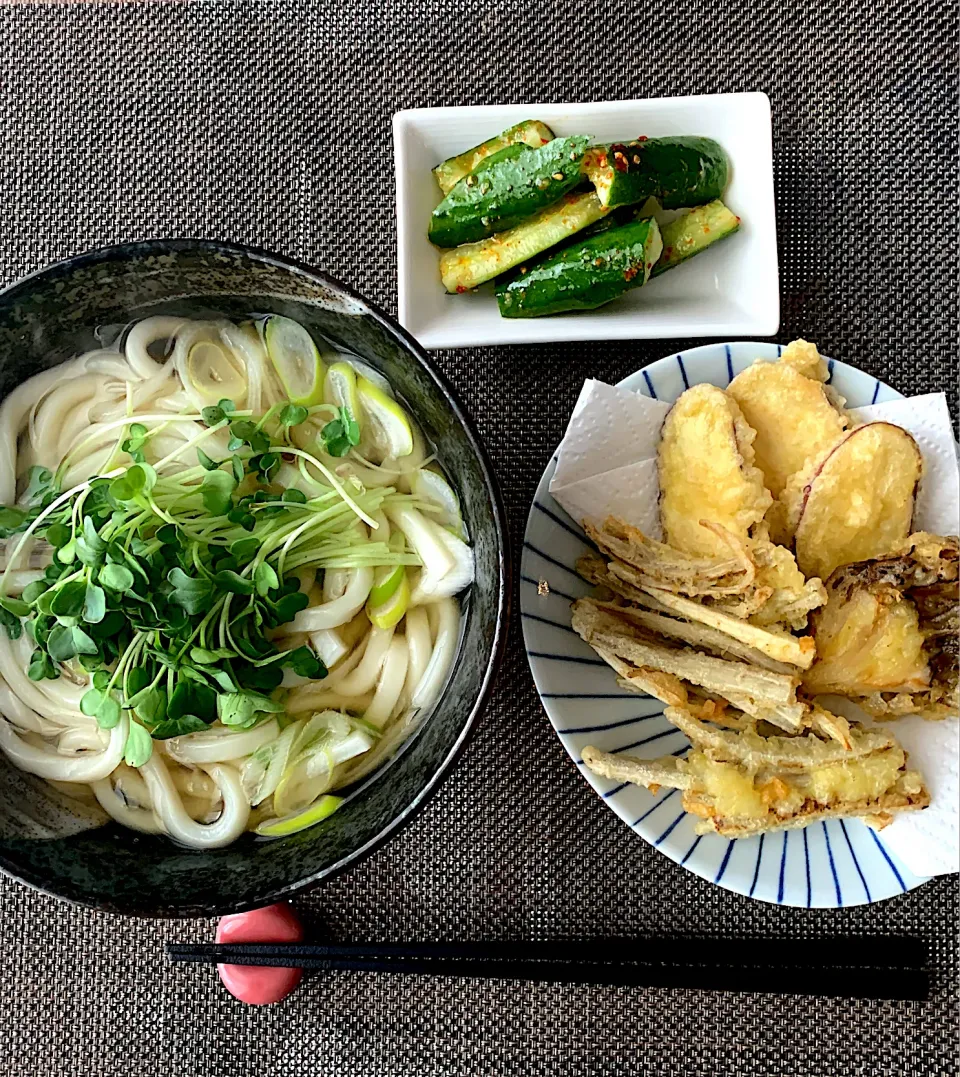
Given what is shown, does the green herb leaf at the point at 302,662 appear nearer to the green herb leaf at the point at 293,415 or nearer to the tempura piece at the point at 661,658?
the green herb leaf at the point at 293,415

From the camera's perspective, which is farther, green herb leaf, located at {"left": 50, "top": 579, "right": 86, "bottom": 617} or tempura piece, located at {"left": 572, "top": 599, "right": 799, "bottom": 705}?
tempura piece, located at {"left": 572, "top": 599, "right": 799, "bottom": 705}

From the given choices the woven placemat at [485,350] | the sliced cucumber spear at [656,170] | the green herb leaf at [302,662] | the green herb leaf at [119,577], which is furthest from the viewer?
the woven placemat at [485,350]

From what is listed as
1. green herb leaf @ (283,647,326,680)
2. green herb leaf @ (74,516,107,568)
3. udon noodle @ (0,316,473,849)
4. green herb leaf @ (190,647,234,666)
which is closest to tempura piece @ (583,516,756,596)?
udon noodle @ (0,316,473,849)

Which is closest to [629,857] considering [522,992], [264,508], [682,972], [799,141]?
[682,972]

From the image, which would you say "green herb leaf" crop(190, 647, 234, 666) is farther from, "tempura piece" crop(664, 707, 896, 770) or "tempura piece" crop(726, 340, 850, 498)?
"tempura piece" crop(726, 340, 850, 498)

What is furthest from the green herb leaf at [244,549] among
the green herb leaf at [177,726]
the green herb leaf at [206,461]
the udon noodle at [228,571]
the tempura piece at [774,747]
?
the tempura piece at [774,747]

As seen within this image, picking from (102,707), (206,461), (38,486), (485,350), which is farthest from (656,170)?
(102,707)

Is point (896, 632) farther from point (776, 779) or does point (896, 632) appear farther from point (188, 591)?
point (188, 591)
